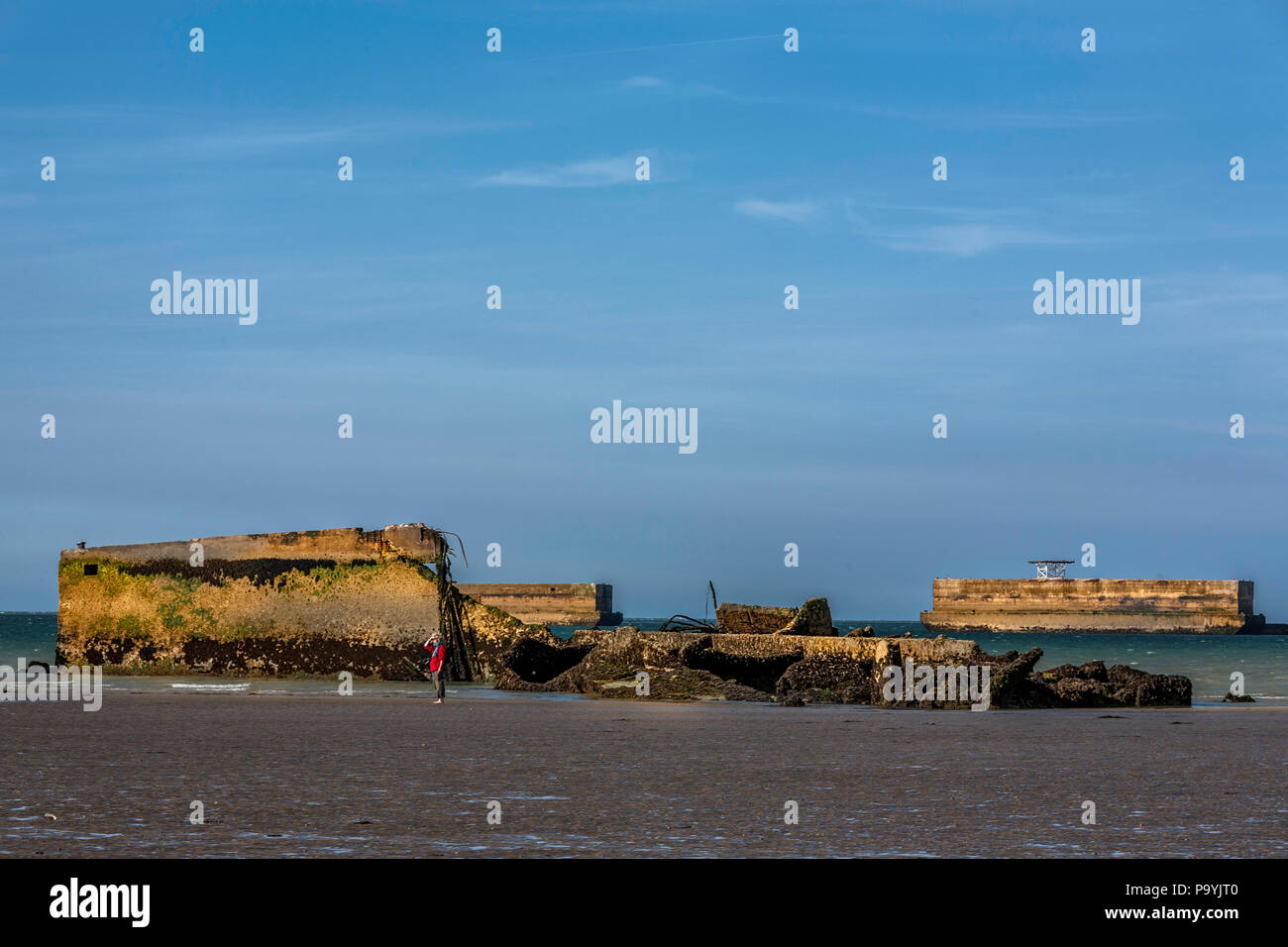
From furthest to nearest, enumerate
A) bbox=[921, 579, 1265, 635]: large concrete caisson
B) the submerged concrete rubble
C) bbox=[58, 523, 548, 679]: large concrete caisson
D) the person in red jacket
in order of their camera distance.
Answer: bbox=[921, 579, 1265, 635]: large concrete caisson < bbox=[58, 523, 548, 679]: large concrete caisson < the submerged concrete rubble < the person in red jacket

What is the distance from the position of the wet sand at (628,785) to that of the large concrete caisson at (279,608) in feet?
29.1

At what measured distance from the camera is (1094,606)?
119 metres

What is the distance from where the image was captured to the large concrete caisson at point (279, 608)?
26016 mm

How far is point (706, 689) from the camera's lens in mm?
21312

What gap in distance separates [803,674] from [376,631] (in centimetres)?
826

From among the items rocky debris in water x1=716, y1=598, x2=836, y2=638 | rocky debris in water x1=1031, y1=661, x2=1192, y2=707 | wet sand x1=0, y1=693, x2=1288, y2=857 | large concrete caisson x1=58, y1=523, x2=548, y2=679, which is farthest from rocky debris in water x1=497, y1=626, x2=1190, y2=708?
rocky debris in water x1=716, y1=598, x2=836, y2=638

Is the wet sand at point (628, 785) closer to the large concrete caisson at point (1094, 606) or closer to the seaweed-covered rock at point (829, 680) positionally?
the seaweed-covered rock at point (829, 680)

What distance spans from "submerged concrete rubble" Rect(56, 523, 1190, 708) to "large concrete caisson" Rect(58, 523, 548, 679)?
0.08ft

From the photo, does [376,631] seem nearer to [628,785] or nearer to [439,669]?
[439,669]

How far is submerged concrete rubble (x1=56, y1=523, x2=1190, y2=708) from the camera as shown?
22188 mm
